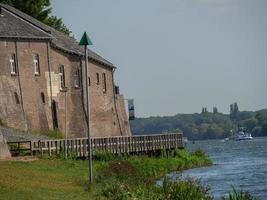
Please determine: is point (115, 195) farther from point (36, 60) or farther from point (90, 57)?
point (90, 57)

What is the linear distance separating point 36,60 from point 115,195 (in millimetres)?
41524

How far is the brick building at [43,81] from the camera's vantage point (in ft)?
213

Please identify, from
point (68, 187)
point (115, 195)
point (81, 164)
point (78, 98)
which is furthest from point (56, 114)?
point (115, 195)

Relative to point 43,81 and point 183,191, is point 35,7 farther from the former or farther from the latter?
point 183,191

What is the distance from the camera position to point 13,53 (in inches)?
2579

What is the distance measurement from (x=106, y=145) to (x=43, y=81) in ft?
45.3

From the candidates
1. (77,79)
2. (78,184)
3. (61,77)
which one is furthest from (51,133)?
(78,184)

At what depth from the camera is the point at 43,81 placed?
224ft

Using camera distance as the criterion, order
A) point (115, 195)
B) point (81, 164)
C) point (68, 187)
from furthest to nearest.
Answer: point (81, 164) → point (68, 187) → point (115, 195)

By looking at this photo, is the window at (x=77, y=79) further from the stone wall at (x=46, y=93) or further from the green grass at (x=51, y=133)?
the green grass at (x=51, y=133)

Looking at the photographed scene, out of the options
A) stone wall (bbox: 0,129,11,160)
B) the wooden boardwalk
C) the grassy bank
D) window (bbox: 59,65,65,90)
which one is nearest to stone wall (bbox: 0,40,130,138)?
window (bbox: 59,65,65,90)

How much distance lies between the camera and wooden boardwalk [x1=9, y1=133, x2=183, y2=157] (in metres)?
49.9

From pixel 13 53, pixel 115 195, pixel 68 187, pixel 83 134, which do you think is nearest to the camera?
pixel 115 195

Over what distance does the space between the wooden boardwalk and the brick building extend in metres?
9.84
